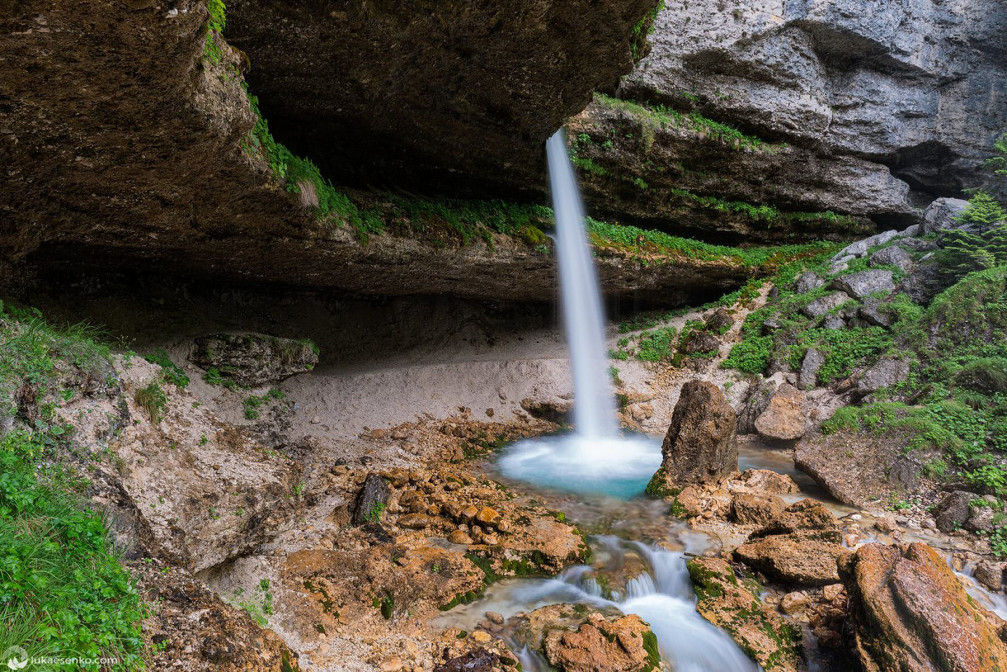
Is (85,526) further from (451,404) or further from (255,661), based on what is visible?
(451,404)

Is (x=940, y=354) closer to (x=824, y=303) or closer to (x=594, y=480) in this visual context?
(x=824, y=303)

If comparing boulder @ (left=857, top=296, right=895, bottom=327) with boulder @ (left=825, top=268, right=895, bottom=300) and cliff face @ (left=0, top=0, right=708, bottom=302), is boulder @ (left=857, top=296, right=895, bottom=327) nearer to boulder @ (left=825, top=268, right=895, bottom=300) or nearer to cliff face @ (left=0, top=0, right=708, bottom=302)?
boulder @ (left=825, top=268, right=895, bottom=300)

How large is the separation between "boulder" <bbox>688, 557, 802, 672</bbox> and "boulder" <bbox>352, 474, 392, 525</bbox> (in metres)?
3.82

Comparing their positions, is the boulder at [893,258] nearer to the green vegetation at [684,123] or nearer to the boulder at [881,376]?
the green vegetation at [684,123]

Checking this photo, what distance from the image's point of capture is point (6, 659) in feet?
7.36

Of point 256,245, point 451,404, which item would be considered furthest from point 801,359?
point 256,245

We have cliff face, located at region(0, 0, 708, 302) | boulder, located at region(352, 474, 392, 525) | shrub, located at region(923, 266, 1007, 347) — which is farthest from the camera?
shrub, located at region(923, 266, 1007, 347)

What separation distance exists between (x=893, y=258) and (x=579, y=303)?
8622 mm

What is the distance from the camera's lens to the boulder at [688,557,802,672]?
4.62 metres

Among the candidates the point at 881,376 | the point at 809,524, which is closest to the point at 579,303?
the point at 881,376

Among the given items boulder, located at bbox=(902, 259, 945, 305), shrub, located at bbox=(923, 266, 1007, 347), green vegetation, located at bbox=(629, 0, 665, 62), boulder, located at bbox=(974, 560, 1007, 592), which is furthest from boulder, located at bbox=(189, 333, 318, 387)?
boulder, located at bbox=(902, 259, 945, 305)

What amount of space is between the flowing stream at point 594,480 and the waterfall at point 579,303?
3 cm

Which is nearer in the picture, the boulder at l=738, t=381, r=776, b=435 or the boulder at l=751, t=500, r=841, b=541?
the boulder at l=751, t=500, r=841, b=541

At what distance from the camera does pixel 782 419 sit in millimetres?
10211
